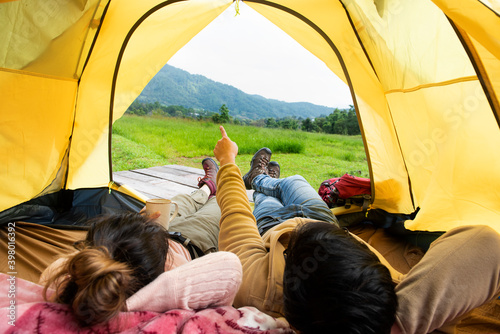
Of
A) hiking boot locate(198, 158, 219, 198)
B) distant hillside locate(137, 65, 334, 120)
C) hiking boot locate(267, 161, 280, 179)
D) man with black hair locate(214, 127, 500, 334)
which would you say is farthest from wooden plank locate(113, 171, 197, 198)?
distant hillside locate(137, 65, 334, 120)

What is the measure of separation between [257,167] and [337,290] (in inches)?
63.8

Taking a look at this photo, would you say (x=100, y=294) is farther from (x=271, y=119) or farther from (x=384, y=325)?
(x=271, y=119)

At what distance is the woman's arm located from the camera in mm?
591

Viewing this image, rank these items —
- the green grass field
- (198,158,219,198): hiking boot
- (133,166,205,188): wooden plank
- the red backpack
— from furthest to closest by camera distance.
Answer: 1. the green grass field
2. (133,166,205,188): wooden plank
3. (198,158,219,198): hiking boot
4. the red backpack

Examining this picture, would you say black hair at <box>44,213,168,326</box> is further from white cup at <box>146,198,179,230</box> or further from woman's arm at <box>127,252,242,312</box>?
white cup at <box>146,198,179,230</box>

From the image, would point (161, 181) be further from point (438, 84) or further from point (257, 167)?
point (438, 84)

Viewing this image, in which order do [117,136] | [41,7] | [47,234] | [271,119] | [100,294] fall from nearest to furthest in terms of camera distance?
[100,294], [41,7], [47,234], [117,136], [271,119]

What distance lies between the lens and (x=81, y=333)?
0.51 metres

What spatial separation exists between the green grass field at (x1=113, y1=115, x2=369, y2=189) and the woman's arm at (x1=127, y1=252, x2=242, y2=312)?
2771mm

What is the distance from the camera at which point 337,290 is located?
1.75ft

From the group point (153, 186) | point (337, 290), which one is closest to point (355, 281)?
point (337, 290)

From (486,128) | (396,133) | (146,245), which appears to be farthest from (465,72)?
(146,245)

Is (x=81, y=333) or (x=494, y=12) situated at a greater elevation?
(x=494, y=12)

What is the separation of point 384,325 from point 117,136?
16.4ft
